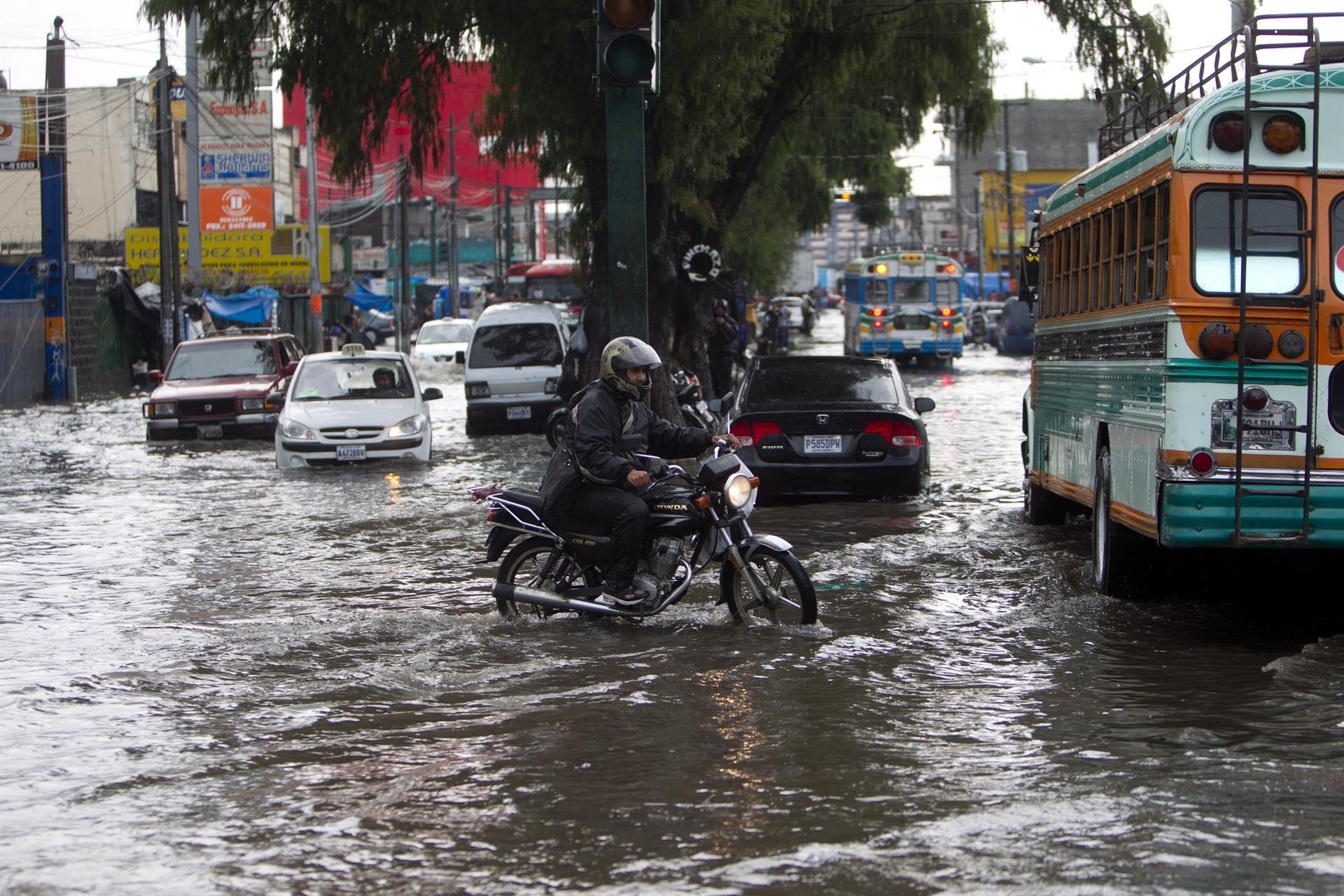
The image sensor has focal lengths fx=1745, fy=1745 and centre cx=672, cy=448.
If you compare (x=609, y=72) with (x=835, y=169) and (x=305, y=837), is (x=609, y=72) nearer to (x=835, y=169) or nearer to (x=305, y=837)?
(x=305, y=837)

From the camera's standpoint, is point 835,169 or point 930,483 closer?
point 930,483

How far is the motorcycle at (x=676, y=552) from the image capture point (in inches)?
375

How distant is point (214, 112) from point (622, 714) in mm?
35035

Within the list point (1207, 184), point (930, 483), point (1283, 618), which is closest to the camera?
point (1207, 184)

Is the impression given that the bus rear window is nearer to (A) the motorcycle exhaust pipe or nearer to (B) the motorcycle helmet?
(B) the motorcycle helmet

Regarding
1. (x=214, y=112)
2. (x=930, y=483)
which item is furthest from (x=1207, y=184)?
(x=214, y=112)

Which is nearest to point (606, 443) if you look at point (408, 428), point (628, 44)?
point (628, 44)

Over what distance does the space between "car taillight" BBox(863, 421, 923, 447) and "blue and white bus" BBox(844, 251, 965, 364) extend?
29660 millimetres

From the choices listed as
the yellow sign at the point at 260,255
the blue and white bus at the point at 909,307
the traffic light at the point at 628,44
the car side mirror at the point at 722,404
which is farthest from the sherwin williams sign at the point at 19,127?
the traffic light at the point at 628,44

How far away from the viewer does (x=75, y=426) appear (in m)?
29.6

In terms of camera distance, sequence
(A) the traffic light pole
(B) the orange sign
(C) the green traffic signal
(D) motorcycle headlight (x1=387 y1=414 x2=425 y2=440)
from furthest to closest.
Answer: (B) the orange sign → (D) motorcycle headlight (x1=387 y1=414 x2=425 y2=440) → (A) the traffic light pole → (C) the green traffic signal

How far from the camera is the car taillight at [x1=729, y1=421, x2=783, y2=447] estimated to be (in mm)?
15734

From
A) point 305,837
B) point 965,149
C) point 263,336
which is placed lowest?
point 305,837

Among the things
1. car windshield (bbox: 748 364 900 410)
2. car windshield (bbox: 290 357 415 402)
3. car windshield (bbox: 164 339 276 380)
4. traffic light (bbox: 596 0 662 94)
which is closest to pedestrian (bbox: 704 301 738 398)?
car windshield (bbox: 164 339 276 380)
